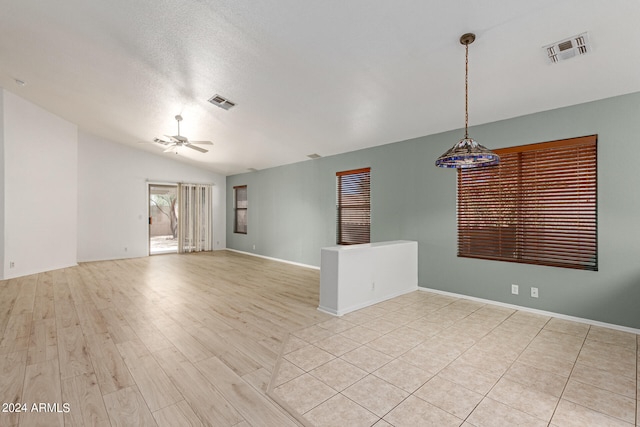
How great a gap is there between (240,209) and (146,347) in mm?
7066

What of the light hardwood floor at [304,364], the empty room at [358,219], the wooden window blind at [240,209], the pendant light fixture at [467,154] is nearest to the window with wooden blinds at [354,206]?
the empty room at [358,219]

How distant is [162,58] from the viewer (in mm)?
3527

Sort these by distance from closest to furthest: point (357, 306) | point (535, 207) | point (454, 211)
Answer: point (535, 207) < point (357, 306) < point (454, 211)

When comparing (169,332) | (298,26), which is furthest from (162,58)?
(169,332)

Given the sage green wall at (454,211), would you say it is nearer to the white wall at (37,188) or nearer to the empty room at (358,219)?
the empty room at (358,219)

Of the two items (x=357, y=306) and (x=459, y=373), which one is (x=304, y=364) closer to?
(x=459, y=373)

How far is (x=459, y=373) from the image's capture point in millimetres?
2340

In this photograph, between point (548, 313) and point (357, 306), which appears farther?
point (357, 306)

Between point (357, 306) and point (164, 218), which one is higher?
point (164, 218)

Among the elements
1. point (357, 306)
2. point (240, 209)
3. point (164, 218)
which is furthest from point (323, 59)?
point (164, 218)

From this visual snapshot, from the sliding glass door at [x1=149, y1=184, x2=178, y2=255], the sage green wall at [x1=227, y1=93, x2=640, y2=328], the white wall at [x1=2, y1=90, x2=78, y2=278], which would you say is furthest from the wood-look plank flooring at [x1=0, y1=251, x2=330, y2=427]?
the sliding glass door at [x1=149, y1=184, x2=178, y2=255]

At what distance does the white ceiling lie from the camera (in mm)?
2383

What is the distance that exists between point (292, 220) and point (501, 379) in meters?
5.66

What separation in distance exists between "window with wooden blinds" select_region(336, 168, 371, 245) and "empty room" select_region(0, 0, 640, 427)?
48 millimetres
